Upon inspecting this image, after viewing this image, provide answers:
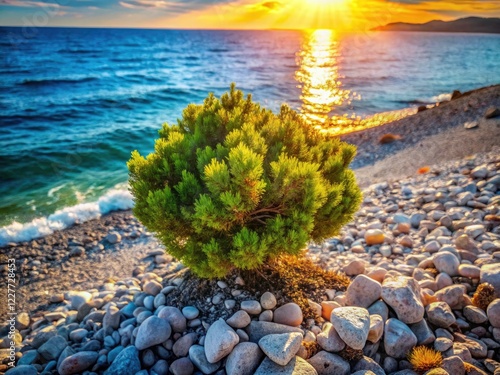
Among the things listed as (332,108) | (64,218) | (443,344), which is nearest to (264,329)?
(443,344)

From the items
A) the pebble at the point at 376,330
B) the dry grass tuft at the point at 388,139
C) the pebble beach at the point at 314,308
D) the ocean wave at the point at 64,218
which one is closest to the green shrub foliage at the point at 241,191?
the pebble beach at the point at 314,308

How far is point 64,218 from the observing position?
9180 mm

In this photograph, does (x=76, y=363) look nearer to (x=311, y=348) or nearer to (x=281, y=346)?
(x=281, y=346)

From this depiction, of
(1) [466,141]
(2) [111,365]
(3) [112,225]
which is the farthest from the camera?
(1) [466,141]

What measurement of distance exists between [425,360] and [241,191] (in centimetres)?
255

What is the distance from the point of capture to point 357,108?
2305cm

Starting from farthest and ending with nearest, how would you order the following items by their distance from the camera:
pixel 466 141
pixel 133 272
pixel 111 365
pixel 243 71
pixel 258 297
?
pixel 243 71, pixel 466 141, pixel 133 272, pixel 258 297, pixel 111 365

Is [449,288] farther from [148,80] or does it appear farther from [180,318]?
[148,80]

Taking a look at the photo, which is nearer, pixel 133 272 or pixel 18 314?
pixel 18 314

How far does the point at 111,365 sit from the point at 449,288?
4.28m

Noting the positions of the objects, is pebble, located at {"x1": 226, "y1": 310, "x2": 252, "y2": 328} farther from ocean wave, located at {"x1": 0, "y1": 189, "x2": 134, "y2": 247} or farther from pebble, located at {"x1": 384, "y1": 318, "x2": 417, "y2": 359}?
ocean wave, located at {"x1": 0, "y1": 189, "x2": 134, "y2": 247}

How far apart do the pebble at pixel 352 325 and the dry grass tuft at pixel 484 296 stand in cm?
170

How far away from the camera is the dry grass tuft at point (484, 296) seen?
385cm

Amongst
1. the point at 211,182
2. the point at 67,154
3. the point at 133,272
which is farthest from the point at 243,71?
the point at 211,182
